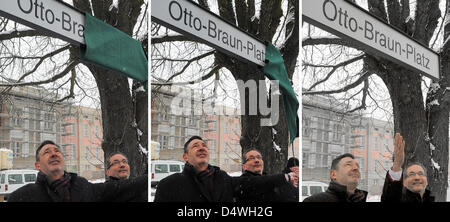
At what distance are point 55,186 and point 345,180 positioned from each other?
1580 millimetres

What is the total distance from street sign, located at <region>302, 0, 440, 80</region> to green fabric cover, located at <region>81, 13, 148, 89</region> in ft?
3.23

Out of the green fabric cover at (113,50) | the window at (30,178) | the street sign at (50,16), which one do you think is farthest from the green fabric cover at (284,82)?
the window at (30,178)

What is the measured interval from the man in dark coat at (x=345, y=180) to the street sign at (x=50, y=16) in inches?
60.6

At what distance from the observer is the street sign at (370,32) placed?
8.50 ft

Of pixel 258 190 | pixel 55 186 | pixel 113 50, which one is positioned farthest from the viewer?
pixel 258 190

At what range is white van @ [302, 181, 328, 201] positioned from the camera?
2863mm

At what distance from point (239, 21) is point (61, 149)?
3.97 feet

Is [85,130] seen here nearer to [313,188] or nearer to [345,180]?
[313,188]

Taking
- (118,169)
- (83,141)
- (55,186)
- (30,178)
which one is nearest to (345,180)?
(118,169)

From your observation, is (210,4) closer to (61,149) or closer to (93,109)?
(93,109)

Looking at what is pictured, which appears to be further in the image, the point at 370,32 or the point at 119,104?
the point at 119,104

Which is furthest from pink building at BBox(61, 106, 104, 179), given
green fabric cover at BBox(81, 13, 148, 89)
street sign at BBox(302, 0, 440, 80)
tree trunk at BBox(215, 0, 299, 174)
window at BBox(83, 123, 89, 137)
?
street sign at BBox(302, 0, 440, 80)

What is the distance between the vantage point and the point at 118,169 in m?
2.99

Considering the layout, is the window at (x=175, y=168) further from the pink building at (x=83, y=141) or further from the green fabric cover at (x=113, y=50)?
the green fabric cover at (x=113, y=50)
